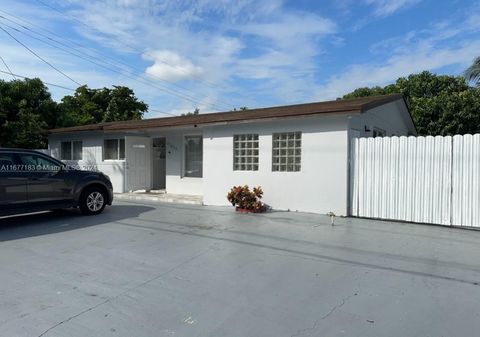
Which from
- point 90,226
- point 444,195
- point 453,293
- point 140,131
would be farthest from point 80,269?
point 140,131

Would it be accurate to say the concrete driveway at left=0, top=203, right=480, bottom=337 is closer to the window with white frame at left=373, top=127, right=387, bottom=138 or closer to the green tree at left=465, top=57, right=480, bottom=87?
the window with white frame at left=373, top=127, right=387, bottom=138

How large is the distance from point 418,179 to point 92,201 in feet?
25.9

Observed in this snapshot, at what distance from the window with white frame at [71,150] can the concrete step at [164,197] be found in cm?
397

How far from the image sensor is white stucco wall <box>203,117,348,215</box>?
30.7ft

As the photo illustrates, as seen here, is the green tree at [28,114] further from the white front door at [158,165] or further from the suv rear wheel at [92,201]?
the suv rear wheel at [92,201]

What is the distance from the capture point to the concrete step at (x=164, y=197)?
12.1 metres

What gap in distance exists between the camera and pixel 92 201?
962cm

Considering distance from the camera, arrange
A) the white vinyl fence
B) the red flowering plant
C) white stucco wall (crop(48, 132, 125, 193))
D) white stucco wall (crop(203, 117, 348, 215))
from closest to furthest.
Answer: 1. the white vinyl fence
2. white stucco wall (crop(203, 117, 348, 215))
3. the red flowering plant
4. white stucco wall (crop(48, 132, 125, 193))

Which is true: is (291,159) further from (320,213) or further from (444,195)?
(444,195)

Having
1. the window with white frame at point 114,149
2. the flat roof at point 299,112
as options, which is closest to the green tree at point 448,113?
the flat roof at point 299,112

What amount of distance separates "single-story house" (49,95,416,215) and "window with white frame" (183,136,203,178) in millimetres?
36

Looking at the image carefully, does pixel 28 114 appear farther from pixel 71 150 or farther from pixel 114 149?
pixel 114 149

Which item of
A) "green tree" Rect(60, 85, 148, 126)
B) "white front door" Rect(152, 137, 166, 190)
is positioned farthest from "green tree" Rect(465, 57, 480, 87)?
"green tree" Rect(60, 85, 148, 126)

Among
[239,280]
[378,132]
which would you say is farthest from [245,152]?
[239,280]
